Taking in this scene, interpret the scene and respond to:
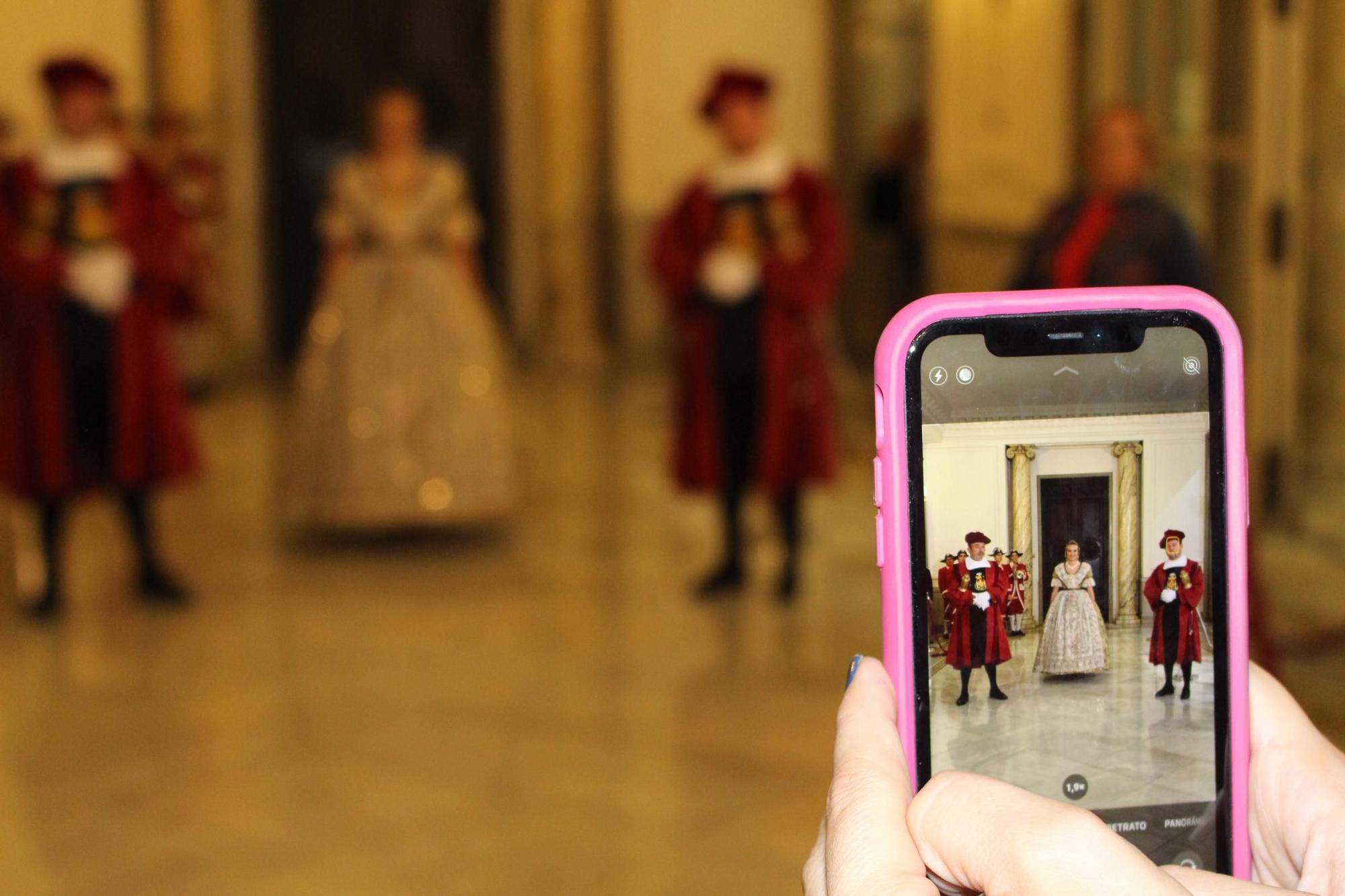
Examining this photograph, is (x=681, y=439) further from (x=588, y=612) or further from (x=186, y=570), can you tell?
(x=186, y=570)

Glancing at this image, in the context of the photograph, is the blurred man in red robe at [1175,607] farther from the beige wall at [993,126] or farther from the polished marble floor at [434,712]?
the beige wall at [993,126]

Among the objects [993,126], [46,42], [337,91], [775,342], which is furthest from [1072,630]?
[337,91]

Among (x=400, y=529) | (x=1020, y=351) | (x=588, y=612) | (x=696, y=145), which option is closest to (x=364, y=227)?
(x=400, y=529)

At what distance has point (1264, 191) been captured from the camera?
2945 millimetres

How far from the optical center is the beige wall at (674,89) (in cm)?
646

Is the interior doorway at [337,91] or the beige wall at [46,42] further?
the interior doorway at [337,91]

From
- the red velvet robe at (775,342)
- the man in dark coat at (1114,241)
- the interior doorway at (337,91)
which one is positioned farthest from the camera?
the interior doorway at (337,91)

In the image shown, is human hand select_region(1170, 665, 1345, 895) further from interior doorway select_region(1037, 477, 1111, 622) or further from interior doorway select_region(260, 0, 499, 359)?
interior doorway select_region(260, 0, 499, 359)

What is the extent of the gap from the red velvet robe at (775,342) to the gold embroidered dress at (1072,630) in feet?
7.15

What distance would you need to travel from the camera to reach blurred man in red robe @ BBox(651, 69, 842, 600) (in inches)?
104

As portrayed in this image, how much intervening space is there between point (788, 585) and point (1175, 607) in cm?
239

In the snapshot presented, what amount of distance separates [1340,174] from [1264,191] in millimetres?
148

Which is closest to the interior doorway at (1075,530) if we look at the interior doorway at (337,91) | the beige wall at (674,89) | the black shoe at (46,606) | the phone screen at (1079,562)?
the phone screen at (1079,562)

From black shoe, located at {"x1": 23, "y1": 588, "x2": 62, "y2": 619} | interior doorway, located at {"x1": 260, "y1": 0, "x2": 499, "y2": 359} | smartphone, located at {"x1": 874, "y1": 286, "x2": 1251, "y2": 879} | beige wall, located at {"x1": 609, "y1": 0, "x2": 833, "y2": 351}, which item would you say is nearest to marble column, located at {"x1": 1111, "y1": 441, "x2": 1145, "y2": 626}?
smartphone, located at {"x1": 874, "y1": 286, "x2": 1251, "y2": 879}
